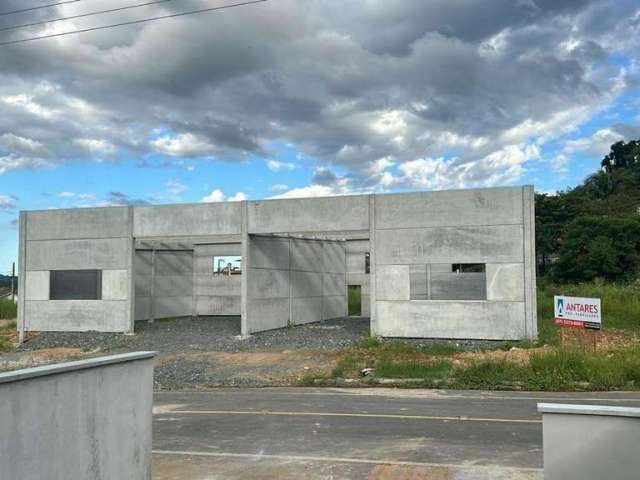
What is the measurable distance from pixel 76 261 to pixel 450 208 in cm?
1592

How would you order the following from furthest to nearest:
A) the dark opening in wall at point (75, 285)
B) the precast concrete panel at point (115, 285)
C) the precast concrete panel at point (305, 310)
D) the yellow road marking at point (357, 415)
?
the precast concrete panel at point (305, 310) → the dark opening in wall at point (75, 285) → the precast concrete panel at point (115, 285) → the yellow road marking at point (357, 415)

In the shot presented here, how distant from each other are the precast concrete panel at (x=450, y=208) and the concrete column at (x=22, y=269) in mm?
15852

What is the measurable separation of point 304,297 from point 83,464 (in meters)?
25.0

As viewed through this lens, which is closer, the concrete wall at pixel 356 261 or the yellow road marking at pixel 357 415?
the yellow road marking at pixel 357 415

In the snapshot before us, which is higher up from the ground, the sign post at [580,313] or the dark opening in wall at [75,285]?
the dark opening in wall at [75,285]

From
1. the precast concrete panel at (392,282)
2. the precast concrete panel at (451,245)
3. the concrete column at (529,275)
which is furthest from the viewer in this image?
the precast concrete panel at (392,282)

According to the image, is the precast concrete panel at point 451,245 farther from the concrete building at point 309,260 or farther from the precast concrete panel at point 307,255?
the precast concrete panel at point 307,255

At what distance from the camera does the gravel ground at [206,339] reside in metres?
22.6

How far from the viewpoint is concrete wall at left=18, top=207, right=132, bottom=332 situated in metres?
25.8

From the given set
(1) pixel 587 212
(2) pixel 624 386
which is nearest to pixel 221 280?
(2) pixel 624 386

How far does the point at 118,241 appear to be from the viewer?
25.9m

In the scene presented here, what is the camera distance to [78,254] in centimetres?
2652

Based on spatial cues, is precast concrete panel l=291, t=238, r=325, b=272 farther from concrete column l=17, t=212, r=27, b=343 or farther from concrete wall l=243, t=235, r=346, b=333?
concrete column l=17, t=212, r=27, b=343

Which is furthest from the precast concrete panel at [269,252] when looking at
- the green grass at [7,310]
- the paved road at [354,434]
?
the green grass at [7,310]
